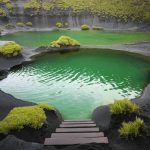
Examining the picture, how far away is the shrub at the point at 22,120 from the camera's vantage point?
17.7m

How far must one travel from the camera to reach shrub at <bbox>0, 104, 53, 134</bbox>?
17656 millimetres


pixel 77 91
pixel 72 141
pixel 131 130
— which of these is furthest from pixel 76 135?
pixel 77 91

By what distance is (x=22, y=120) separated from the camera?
1792 centimetres

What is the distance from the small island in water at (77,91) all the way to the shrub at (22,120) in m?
0.06

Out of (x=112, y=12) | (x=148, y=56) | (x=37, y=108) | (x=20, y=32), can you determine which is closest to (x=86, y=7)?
(x=112, y=12)

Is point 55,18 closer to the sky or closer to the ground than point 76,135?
closer to the ground

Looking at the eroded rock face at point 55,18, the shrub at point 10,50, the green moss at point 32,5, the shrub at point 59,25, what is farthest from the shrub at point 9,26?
the shrub at point 10,50

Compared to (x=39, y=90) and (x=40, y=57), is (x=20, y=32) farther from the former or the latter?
(x=39, y=90)

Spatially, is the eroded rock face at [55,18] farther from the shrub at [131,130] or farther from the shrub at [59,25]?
the shrub at [131,130]

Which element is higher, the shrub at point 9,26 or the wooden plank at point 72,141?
the wooden plank at point 72,141

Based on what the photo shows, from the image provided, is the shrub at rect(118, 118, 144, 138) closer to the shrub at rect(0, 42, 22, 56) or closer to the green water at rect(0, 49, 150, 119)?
the green water at rect(0, 49, 150, 119)

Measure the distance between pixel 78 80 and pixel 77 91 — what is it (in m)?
4.06

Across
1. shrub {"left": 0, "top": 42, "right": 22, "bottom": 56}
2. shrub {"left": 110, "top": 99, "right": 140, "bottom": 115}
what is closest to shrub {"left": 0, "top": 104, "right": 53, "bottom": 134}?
shrub {"left": 110, "top": 99, "right": 140, "bottom": 115}

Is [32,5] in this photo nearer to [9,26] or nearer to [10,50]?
[9,26]
